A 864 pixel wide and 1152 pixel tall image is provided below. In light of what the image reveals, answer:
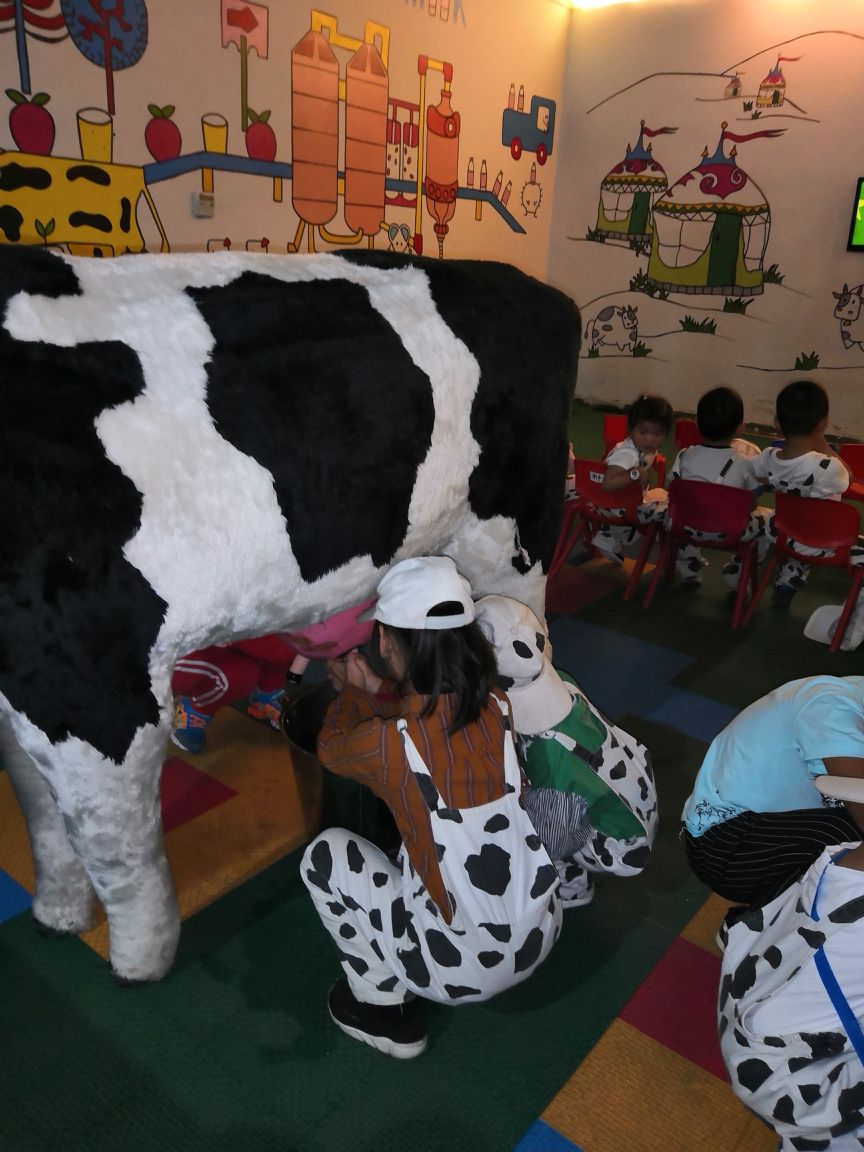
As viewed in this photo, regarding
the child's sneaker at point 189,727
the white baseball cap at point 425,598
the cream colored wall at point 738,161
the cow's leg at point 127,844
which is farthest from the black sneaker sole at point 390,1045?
the cream colored wall at point 738,161

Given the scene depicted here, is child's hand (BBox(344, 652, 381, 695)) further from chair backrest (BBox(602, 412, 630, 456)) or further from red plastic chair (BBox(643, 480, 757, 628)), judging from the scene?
chair backrest (BBox(602, 412, 630, 456))

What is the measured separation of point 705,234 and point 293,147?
10.7 feet

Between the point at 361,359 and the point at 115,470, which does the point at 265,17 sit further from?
the point at 115,470

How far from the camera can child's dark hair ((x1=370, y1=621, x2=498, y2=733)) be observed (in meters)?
1.23

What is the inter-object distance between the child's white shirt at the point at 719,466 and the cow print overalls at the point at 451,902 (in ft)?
6.84

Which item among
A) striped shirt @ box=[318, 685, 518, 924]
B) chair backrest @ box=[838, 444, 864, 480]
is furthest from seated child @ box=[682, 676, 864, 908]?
chair backrest @ box=[838, 444, 864, 480]

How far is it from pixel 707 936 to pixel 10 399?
1.57 metres

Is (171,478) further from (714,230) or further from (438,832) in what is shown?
(714,230)

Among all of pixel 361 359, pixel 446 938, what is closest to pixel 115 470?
pixel 361 359

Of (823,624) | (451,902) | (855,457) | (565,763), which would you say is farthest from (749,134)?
(451,902)

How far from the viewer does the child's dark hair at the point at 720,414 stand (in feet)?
9.90

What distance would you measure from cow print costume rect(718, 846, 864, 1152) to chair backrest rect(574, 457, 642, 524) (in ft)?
6.88

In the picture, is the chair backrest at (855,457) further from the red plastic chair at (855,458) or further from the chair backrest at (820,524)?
the chair backrest at (820,524)

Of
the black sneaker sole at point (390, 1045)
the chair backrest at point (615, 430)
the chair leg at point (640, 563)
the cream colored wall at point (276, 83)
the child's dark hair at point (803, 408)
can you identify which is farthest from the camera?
the chair backrest at point (615, 430)
